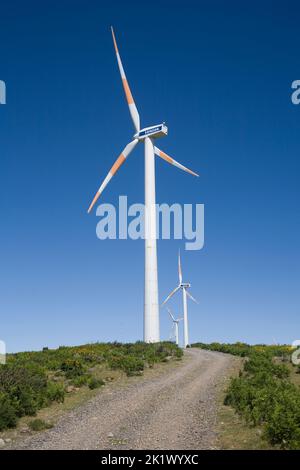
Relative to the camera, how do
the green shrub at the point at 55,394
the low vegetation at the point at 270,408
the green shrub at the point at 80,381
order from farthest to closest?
the green shrub at the point at 80,381, the green shrub at the point at 55,394, the low vegetation at the point at 270,408

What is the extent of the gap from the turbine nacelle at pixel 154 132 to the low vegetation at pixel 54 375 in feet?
86.2

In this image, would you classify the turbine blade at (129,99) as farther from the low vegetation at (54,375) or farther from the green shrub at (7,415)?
the green shrub at (7,415)

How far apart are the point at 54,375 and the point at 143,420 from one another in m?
11.9

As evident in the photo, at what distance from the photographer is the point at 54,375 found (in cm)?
2716

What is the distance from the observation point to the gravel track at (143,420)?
1385cm

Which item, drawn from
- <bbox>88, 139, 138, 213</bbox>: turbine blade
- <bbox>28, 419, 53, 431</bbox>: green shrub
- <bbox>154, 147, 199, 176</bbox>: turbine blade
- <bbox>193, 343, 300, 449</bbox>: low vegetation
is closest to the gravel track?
<bbox>28, 419, 53, 431</bbox>: green shrub

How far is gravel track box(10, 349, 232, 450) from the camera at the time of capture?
13852mm

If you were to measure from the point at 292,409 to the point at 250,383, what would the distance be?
8.74m

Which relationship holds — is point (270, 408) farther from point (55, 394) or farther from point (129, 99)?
point (129, 99)

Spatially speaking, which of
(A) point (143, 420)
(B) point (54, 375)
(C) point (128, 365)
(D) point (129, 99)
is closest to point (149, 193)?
(D) point (129, 99)

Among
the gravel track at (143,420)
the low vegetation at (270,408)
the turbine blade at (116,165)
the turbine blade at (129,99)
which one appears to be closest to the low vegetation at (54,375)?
the gravel track at (143,420)

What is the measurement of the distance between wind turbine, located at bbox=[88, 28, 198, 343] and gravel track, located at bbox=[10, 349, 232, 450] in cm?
1887
